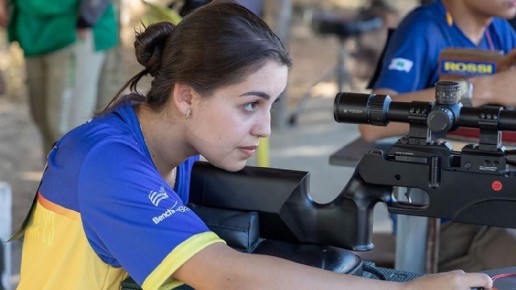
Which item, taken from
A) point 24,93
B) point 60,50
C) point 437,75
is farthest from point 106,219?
point 24,93

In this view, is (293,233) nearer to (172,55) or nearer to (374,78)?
(172,55)

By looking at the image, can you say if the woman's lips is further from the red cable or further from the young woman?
the red cable

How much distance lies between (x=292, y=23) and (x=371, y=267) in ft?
28.4

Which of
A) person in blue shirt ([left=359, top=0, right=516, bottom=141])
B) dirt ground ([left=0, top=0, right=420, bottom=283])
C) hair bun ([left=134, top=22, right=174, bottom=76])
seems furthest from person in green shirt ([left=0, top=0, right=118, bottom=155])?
hair bun ([left=134, top=22, right=174, bottom=76])

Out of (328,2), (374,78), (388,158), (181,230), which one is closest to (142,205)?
(181,230)

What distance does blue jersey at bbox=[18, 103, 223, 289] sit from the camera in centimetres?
163

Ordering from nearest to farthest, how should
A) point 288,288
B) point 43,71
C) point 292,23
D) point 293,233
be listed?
1. point 288,288
2. point 293,233
3. point 43,71
4. point 292,23

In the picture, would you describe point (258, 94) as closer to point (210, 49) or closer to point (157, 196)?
point (210, 49)

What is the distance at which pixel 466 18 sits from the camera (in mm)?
3121

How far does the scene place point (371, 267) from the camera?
192 centimetres

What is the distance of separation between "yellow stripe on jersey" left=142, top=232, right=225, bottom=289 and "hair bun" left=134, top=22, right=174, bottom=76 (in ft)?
1.34

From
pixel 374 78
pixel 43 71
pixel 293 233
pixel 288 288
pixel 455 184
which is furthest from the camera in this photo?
pixel 43 71

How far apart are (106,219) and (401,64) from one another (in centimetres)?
157

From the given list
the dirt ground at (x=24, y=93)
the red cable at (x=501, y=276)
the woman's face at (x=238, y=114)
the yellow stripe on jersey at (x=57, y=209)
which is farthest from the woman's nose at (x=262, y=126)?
the dirt ground at (x=24, y=93)
